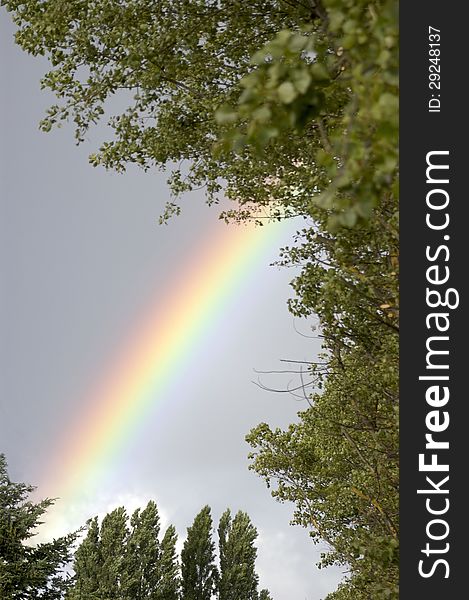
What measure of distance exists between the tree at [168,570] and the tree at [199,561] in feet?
4.25

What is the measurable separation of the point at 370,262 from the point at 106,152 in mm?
4040

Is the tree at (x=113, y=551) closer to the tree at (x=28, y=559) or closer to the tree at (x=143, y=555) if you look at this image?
the tree at (x=143, y=555)

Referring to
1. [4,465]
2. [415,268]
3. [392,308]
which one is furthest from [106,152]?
[4,465]

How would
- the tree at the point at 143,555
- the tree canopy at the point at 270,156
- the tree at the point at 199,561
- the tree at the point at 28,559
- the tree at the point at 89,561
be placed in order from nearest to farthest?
the tree canopy at the point at 270,156 < the tree at the point at 28,559 < the tree at the point at 89,561 < the tree at the point at 143,555 < the tree at the point at 199,561

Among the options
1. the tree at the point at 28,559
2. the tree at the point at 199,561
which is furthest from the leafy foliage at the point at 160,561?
the tree at the point at 28,559

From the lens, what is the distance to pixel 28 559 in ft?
55.0

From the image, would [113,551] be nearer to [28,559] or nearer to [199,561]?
[199,561]

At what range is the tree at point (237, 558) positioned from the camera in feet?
116

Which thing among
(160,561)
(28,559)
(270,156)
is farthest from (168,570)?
(270,156)

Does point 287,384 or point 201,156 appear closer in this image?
point 287,384

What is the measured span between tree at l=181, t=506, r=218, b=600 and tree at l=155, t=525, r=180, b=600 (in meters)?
1.30

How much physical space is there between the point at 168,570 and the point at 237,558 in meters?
5.24

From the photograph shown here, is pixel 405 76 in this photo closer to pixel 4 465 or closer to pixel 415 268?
pixel 415 268

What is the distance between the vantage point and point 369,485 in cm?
1018
